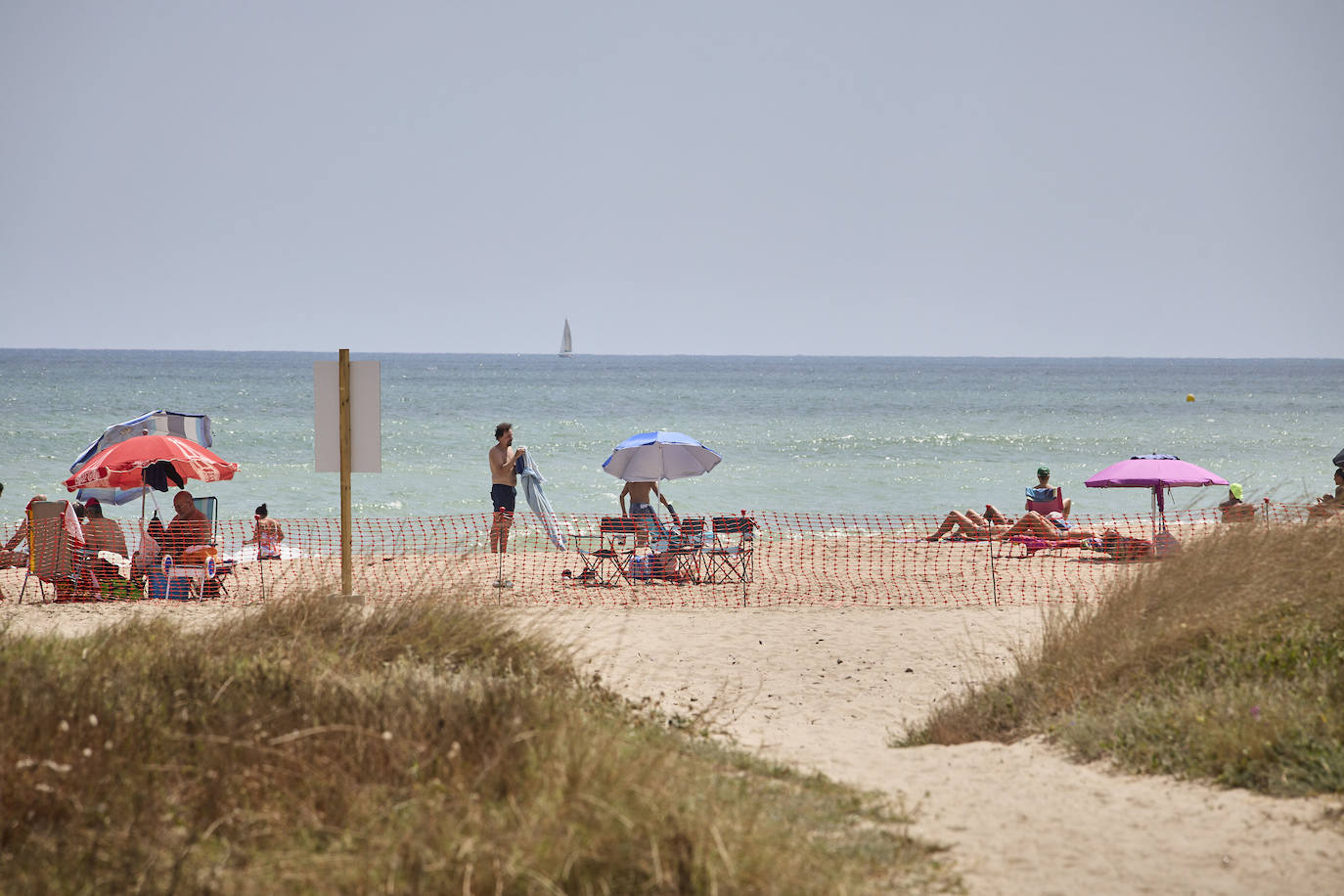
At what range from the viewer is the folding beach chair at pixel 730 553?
12.9 meters

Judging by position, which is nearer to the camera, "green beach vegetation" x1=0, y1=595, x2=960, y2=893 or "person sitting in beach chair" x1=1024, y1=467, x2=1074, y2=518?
"green beach vegetation" x1=0, y1=595, x2=960, y2=893

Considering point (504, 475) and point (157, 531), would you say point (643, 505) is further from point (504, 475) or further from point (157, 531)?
point (157, 531)

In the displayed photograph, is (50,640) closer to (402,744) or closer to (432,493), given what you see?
(402,744)

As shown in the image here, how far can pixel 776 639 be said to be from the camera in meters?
10.0

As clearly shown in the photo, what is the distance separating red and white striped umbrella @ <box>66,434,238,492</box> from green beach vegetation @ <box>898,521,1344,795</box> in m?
8.10

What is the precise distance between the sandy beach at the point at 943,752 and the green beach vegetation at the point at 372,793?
46 centimetres

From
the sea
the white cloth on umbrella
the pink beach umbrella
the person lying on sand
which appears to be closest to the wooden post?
the white cloth on umbrella

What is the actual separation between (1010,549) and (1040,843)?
1120cm

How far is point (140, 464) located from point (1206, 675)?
32.0 ft

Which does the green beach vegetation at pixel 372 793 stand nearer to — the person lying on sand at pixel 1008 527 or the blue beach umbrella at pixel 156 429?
the blue beach umbrella at pixel 156 429

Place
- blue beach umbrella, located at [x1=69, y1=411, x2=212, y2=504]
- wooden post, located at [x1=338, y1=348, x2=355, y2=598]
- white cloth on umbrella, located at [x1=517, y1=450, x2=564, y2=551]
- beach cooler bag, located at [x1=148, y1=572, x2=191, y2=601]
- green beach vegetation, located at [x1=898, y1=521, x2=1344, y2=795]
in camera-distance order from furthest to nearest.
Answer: white cloth on umbrella, located at [x1=517, y1=450, x2=564, y2=551] → blue beach umbrella, located at [x1=69, y1=411, x2=212, y2=504] → beach cooler bag, located at [x1=148, y1=572, x2=191, y2=601] → wooden post, located at [x1=338, y1=348, x2=355, y2=598] → green beach vegetation, located at [x1=898, y1=521, x2=1344, y2=795]

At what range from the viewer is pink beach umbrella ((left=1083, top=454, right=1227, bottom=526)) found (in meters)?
13.9

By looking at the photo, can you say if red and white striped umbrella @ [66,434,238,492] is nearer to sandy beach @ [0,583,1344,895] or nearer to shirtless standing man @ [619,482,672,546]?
sandy beach @ [0,583,1344,895]

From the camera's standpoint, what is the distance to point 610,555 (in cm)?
1293
